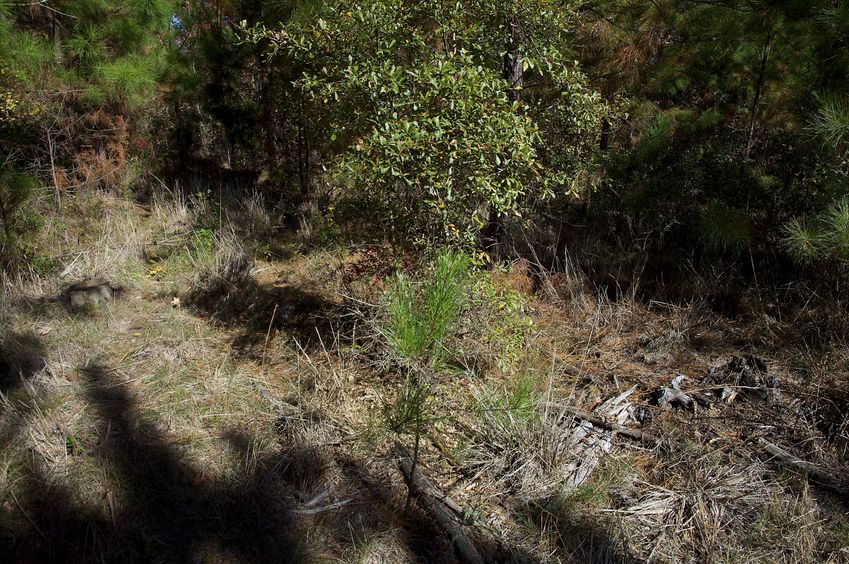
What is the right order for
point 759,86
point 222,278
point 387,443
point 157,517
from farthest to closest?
point 759,86 < point 222,278 < point 387,443 < point 157,517

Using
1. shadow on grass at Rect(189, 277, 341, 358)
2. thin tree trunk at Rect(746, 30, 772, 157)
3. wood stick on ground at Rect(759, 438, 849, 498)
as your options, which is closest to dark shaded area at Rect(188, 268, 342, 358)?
shadow on grass at Rect(189, 277, 341, 358)

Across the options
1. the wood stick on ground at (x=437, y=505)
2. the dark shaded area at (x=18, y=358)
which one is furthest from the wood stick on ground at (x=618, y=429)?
the dark shaded area at (x=18, y=358)

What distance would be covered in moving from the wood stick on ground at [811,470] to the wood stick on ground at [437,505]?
155cm

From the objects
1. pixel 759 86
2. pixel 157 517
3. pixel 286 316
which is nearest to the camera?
pixel 157 517

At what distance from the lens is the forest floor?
252cm

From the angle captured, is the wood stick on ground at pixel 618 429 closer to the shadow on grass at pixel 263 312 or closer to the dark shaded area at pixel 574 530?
the dark shaded area at pixel 574 530

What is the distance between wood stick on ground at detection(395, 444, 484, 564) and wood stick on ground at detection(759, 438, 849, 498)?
1.55 meters

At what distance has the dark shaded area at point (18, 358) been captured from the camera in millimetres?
3436

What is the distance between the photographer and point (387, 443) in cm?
306

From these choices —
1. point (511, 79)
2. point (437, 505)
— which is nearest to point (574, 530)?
point (437, 505)

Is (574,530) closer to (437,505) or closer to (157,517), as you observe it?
(437,505)

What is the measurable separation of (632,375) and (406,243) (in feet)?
5.27

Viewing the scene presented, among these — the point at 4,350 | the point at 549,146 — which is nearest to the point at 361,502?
the point at 4,350

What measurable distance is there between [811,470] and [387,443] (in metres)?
2.03
